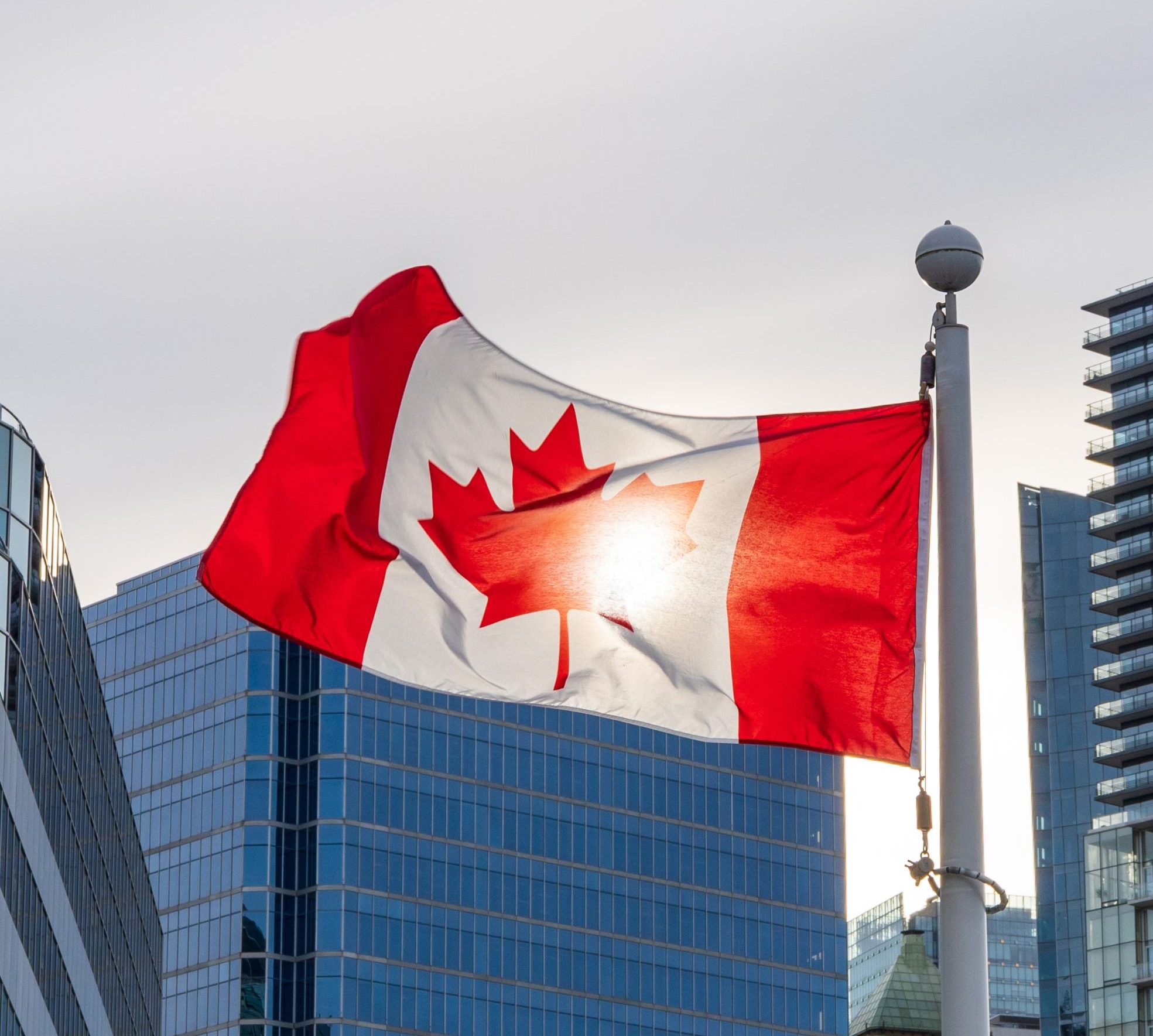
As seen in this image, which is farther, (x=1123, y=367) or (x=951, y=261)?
(x=1123, y=367)

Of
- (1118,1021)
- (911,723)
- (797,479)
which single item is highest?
(1118,1021)

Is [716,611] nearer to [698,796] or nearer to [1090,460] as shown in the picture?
[698,796]

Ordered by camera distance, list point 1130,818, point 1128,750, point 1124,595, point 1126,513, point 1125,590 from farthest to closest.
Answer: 1. point 1126,513
2. point 1125,590
3. point 1124,595
4. point 1128,750
5. point 1130,818

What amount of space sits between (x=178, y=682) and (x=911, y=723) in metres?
143

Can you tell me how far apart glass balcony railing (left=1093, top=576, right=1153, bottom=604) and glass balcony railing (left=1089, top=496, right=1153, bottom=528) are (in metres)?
3.90

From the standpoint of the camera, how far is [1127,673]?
171875mm

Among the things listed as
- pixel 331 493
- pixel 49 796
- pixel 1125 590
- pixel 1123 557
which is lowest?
pixel 331 493

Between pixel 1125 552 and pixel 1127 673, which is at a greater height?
pixel 1125 552

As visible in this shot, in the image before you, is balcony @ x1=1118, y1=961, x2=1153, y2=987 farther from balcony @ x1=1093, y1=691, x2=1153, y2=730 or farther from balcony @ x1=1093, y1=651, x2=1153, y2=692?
balcony @ x1=1093, y1=691, x2=1153, y2=730

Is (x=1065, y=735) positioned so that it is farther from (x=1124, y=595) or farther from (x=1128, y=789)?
(x=1128, y=789)

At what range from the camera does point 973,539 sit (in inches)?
640

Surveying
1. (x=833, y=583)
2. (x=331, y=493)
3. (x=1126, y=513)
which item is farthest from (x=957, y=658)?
(x=1126, y=513)

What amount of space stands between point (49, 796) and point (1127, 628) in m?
114

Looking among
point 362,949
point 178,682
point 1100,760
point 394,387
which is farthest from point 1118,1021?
point 394,387
